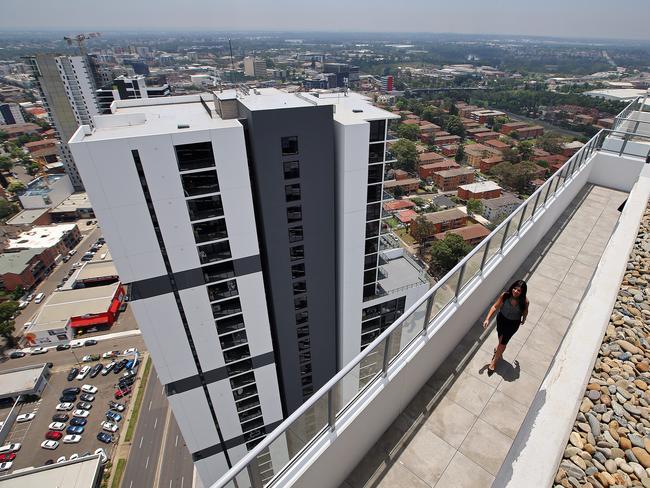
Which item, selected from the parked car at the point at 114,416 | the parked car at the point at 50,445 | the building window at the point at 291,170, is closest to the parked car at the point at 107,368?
the parked car at the point at 114,416

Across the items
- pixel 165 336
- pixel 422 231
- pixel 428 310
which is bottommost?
pixel 422 231

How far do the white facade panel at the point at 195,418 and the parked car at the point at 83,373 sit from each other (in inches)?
752

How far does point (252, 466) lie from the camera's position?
9.00 ft

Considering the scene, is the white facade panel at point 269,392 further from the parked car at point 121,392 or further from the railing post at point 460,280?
the parked car at point 121,392

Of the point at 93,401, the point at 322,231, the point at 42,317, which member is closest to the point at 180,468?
the point at 93,401

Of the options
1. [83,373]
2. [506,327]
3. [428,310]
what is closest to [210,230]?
[428,310]

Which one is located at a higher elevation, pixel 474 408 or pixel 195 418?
pixel 474 408

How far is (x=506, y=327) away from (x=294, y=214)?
23.0 ft

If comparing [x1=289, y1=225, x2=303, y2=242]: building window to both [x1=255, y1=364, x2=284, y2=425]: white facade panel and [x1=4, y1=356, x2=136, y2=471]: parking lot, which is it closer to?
[x1=255, y1=364, x2=284, y2=425]: white facade panel

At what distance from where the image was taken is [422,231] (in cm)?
3884

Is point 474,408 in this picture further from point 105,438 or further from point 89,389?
point 89,389

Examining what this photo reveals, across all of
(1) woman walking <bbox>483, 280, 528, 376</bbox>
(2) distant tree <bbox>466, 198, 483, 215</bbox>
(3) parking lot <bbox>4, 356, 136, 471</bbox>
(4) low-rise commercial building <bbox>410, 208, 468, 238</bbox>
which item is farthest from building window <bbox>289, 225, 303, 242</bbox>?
(2) distant tree <bbox>466, 198, 483, 215</bbox>

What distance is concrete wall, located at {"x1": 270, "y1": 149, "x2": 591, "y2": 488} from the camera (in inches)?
136

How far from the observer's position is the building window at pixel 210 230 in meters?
9.21
